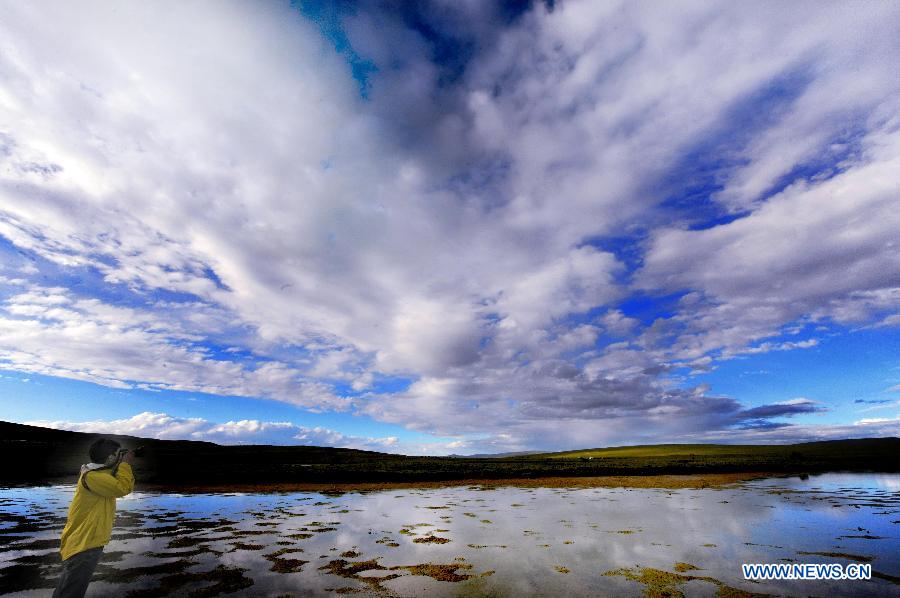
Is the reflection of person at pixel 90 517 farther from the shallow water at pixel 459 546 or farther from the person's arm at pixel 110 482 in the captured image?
the shallow water at pixel 459 546

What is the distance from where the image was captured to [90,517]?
853 cm

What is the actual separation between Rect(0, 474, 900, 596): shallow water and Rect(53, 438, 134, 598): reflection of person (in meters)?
4.51

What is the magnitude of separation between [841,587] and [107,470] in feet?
67.0

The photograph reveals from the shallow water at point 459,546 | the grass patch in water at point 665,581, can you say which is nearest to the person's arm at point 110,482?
the shallow water at point 459,546

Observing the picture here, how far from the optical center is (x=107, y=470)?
28.4ft

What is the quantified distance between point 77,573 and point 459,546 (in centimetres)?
A: 1365

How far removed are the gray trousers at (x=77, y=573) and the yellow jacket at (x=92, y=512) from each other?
0.50ft

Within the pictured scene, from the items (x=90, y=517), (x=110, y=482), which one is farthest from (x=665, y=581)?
(x=90, y=517)

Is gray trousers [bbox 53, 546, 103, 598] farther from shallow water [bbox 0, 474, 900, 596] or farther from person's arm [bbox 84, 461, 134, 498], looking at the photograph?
shallow water [bbox 0, 474, 900, 596]

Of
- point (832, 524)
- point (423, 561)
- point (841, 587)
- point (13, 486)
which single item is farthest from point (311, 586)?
point (13, 486)

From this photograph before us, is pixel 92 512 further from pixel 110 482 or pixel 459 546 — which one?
pixel 459 546

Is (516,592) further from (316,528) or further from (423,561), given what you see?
(316,528)

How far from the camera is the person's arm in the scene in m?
8.40

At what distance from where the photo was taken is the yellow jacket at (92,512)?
8.32 meters
